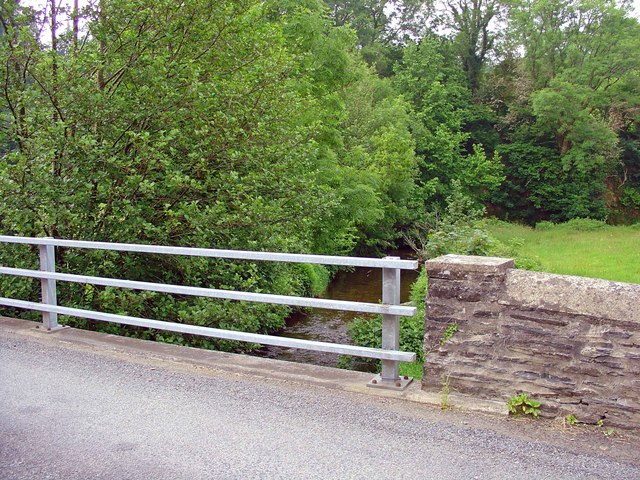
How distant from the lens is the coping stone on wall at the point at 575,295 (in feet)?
12.8

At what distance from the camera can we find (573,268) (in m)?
21.2

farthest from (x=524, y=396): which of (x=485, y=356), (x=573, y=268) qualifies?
(x=573, y=268)

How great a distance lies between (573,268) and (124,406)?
19408 millimetres

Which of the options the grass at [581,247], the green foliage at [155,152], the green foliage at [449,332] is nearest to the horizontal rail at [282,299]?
the green foliage at [449,332]

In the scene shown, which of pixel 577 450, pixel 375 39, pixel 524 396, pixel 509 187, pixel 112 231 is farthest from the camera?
pixel 375 39

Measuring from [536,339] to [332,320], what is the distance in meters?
11.3

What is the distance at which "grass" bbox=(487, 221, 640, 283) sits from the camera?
19.3 meters

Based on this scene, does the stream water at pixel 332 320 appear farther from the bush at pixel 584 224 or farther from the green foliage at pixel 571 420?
the bush at pixel 584 224

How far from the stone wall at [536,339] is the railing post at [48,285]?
13.4 ft

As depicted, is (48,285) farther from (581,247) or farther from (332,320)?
(581,247)

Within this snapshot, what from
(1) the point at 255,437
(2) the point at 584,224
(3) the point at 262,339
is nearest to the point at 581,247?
(2) the point at 584,224

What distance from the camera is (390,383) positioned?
474cm

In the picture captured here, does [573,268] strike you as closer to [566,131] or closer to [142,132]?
[142,132]

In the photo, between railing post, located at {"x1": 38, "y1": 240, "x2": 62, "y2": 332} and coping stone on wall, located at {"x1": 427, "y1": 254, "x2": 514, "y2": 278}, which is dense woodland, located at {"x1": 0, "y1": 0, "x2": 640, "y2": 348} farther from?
coping stone on wall, located at {"x1": 427, "y1": 254, "x2": 514, "y2": 278}
